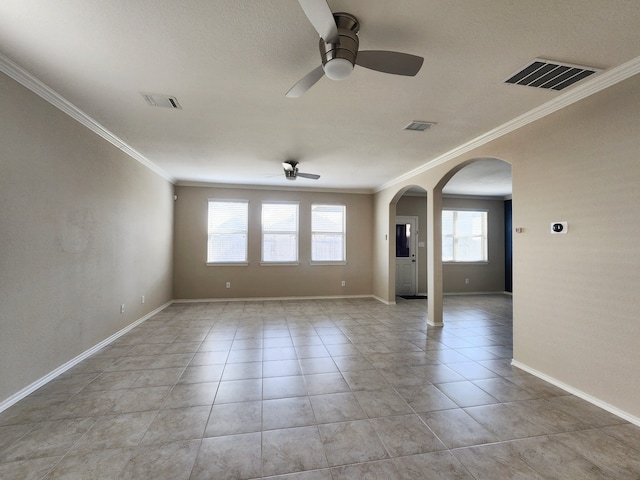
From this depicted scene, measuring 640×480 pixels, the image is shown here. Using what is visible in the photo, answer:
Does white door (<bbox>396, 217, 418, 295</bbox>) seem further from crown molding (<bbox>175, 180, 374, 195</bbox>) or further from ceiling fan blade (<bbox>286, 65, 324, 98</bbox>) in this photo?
ceiling fan blade (<bbox>286, 65, 324, 98</bbox>)

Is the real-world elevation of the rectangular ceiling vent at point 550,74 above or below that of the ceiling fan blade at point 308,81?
above

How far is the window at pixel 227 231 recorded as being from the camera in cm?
639

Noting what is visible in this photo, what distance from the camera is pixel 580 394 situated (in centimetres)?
243

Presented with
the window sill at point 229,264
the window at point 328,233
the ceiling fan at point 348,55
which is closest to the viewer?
the ceiling fan at point 348,55

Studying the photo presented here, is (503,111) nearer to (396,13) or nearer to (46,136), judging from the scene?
(396,13)

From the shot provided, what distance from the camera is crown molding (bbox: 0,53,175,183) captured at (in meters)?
2.13

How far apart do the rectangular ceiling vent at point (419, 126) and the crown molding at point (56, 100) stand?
3441 millimetres

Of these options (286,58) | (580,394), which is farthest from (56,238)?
(580,394)

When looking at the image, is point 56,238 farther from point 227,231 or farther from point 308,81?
point 227,231

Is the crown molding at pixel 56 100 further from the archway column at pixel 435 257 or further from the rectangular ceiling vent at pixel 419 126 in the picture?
the archway column at pixel 435 257

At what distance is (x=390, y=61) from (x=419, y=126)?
164cm

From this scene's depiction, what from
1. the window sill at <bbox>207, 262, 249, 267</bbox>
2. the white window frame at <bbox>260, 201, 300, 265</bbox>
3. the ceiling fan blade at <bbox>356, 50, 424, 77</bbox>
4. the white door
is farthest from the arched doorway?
the ceiling fan blade at <bbox>356, 50, 424, 77</bbox>

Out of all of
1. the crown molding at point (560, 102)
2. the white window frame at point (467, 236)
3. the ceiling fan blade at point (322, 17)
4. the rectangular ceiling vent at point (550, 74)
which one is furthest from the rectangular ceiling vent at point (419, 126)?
the white window frame at point (467, 236)

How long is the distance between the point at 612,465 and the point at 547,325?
1262 millimetres
